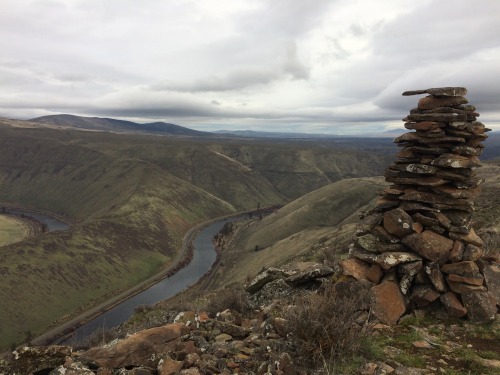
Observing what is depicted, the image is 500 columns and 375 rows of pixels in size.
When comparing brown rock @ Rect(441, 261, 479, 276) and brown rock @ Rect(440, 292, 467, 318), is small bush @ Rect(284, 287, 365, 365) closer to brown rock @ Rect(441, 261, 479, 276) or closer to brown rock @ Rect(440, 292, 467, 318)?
brown rock @ Rect(440, 292, 467, 318)

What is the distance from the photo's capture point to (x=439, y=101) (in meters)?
18.2

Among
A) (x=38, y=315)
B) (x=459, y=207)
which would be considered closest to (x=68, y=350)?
(x=459, y=207)

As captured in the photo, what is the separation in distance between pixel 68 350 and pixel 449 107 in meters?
19.9

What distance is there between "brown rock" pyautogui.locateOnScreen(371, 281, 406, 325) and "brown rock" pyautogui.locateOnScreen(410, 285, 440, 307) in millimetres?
598

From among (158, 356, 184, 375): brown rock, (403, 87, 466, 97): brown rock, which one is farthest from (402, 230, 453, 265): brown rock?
(158, 356, 184, 375): brown rock

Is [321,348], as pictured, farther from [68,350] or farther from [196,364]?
[68,350]

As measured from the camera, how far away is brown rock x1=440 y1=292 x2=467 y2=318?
14.5 metres

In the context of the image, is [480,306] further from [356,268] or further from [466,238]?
[356,268]

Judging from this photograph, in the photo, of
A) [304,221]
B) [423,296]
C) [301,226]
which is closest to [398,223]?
[423,296]

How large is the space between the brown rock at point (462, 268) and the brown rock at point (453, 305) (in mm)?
955

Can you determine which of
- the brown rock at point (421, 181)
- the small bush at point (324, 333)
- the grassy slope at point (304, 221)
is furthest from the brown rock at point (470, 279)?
the grassy slope at point (304, 221)

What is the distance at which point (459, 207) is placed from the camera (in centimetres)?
1684

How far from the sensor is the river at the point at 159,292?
106012 mm

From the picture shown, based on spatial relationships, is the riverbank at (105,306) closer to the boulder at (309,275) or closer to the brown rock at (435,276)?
the boulder at (309,275)
